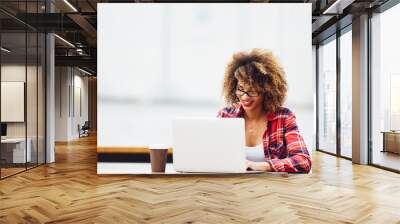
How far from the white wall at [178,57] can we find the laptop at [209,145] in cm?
22

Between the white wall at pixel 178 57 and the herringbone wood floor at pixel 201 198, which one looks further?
the white wall at pixel 178 57

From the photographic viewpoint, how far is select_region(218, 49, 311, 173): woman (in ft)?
19.2

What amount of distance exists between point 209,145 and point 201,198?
1171 mm

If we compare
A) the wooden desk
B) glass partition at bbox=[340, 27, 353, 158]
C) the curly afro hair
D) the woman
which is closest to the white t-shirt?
the woman

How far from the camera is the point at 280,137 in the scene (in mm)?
5883

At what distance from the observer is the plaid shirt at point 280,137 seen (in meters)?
5.86

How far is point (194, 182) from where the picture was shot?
18.3 ft

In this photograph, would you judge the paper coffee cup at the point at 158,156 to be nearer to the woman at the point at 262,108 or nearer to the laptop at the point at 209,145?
the laptop at the point at 209,145

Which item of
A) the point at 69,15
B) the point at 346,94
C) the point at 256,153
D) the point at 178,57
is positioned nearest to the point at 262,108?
the point at 256,153

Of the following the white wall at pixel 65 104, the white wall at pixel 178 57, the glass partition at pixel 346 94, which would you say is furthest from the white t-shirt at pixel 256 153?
the white wall at pixel 65 104

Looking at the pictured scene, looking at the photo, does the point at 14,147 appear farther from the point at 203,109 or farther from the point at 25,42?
the point at 203,109

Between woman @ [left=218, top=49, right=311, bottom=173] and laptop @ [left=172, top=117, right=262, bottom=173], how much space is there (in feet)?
A: 0.56

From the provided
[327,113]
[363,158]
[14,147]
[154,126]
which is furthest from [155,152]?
[327,113]

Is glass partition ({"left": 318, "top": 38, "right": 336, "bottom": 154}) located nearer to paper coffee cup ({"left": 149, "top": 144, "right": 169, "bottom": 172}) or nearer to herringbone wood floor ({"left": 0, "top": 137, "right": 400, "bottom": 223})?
herringbone wood floor ({"left": 0, "top": 137, "right": 400, "bottom": 223})
